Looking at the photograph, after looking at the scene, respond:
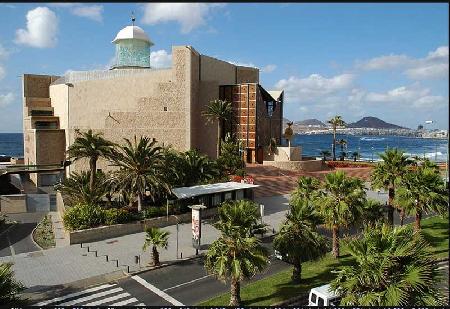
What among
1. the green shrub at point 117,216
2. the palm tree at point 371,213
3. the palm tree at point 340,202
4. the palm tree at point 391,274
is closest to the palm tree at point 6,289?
the palm tree at point 391,274

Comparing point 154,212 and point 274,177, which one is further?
point 274,177

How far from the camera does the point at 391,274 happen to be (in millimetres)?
12375

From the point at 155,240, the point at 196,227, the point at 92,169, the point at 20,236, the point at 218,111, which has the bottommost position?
the point at 20,236

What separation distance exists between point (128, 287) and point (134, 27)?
4494 cm

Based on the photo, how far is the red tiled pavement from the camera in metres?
48.4

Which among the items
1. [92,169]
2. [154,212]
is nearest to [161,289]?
[154,212]

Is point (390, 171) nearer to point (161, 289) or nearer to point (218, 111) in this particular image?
point (161, 289)

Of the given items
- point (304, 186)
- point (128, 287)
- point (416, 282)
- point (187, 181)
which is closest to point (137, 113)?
point (187, 181)

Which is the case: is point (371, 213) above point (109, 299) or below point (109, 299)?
above

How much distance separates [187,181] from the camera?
124ft

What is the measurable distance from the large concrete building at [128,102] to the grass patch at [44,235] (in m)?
14.7

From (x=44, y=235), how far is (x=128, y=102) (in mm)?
21934

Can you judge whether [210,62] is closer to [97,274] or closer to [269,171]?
[269,171]

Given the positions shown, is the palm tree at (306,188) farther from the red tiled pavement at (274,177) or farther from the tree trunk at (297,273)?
the red tiled pavement at (274,177)
